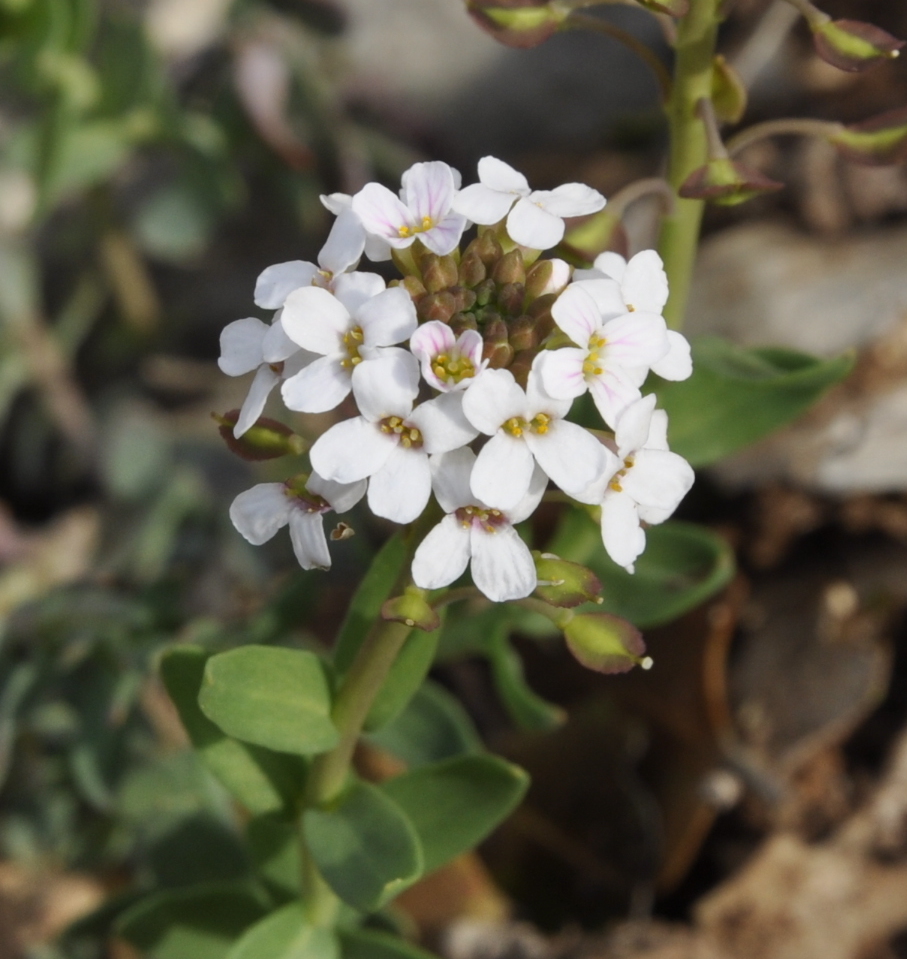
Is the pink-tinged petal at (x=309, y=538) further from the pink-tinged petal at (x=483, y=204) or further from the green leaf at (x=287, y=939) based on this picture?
the green leaf at (x=287, y=939)

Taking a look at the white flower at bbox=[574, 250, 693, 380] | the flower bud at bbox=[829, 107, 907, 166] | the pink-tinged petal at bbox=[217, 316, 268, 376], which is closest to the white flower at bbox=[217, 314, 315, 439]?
the pink-tinged petal at bbox=[217, 316, 268, 376]

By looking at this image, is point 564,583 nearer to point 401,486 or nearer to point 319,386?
point 401,486

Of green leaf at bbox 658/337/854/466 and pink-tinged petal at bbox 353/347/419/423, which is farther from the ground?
pink-tinged petal at bbox 353/347/419/423

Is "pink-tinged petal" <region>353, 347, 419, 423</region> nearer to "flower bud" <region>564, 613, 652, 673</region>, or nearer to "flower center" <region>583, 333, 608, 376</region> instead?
"flower center" <region>583, 333, 608, 376</region>

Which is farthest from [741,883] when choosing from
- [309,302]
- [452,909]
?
[309,302]

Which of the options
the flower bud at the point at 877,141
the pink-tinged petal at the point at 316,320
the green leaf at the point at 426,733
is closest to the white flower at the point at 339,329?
the pink-tinged petal at the point at 316,320
